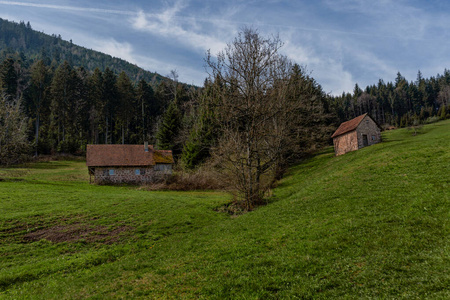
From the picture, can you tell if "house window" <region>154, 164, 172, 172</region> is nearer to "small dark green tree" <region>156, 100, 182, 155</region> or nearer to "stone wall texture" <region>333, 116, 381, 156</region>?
"small dark green tree" <region>156, 100, 182, 155</region>

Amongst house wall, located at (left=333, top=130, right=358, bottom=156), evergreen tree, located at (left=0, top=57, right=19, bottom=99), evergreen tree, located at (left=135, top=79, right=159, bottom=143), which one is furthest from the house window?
evergreen tree, located at (left=0, top=57, right=19, bottom=99)

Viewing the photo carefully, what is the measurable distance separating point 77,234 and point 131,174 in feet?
101

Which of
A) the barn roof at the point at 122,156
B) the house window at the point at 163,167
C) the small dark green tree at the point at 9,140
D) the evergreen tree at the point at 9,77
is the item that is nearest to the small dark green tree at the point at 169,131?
the barn roof at the point at 122,156

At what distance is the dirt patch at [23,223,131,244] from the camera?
14.5 meters

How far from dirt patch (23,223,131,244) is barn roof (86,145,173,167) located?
2911 cm

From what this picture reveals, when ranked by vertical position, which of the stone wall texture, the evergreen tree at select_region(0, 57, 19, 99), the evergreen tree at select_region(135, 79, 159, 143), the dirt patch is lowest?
the dirt patch

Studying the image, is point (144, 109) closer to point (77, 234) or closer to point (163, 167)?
point (163, 167)

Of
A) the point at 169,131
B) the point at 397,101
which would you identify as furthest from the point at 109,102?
the point at 397,101

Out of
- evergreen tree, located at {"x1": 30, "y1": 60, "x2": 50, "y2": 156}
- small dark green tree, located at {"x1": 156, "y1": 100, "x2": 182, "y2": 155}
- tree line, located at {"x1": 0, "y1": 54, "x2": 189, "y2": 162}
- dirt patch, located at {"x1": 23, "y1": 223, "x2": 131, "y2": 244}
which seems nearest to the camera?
dirt patch, located at {"x1": 23, "y1": 223, "x2": 131, "y2": 244}

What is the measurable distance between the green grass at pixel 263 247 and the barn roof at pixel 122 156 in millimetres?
23954

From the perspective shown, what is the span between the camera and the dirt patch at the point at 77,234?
14523 millimetres

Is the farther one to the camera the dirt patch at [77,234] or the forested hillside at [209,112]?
the forested hillside at [209,112]

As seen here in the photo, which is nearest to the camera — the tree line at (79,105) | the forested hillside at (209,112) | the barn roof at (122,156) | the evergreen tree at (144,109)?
the forested hillside at (209,112)

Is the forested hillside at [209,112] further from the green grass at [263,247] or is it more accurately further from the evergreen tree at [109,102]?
the green grass at [263,247]
